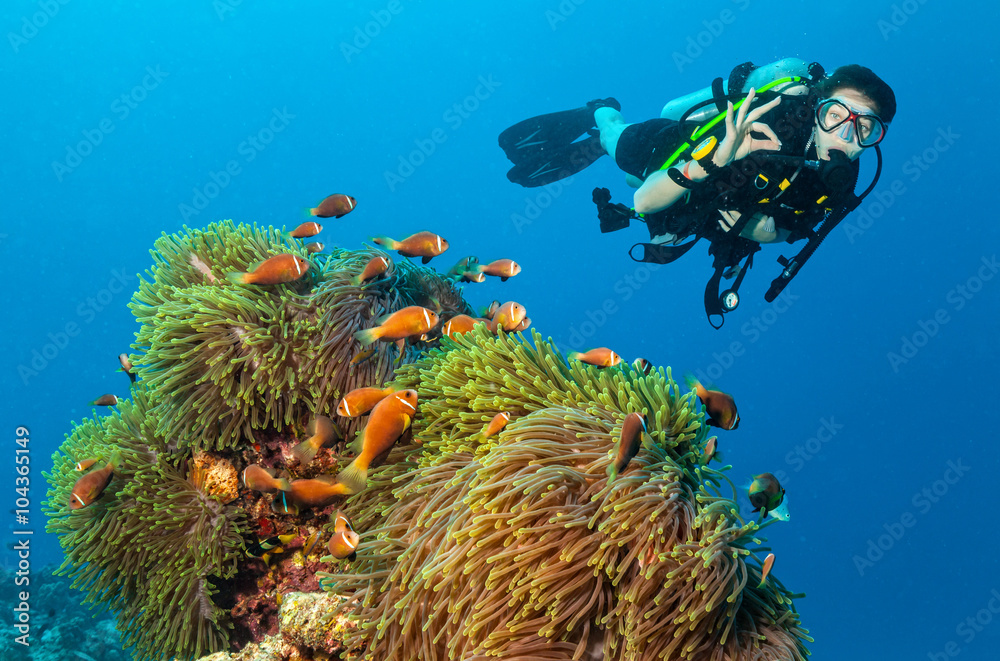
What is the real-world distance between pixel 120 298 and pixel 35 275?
42.8 feet

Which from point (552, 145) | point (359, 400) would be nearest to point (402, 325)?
point (359, 400)

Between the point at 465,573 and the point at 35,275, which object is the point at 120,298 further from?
the point at 465,573

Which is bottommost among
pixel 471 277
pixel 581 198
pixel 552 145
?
pixel 471 277

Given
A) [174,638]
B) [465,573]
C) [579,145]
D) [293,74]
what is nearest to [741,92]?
[579,145]

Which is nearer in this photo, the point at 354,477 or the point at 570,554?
the point at 570,554

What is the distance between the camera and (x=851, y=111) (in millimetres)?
4348

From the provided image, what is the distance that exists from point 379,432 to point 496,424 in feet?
1.87

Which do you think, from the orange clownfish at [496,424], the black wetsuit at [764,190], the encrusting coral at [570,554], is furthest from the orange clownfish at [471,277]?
the orange clownfish at [496,424]

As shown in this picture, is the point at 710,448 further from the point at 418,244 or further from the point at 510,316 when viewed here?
the point at 418,244

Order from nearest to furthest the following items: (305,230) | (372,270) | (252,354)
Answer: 1. (252,354)
2. (372,270)
3. (305,230)

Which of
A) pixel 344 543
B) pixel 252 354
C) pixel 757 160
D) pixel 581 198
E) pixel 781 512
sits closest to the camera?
pixel 344 543

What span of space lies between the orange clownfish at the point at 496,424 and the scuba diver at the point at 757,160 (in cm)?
307

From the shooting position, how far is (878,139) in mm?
4312

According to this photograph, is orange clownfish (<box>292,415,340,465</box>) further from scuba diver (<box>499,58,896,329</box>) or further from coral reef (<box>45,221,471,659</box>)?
scuba diver (<box>499,58,896,329</box>)
